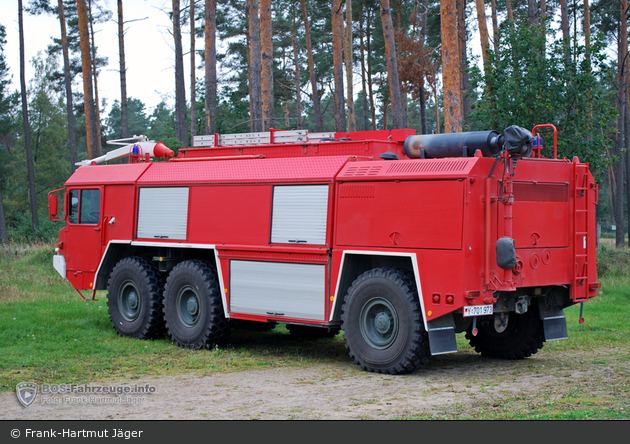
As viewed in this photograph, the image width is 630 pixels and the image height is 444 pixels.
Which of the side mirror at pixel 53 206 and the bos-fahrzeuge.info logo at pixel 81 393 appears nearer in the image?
the bos-fahrzeuge.info logo at pixel 81 393

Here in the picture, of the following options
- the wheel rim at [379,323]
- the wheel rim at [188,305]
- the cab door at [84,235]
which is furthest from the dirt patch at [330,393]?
the cab door at [84,235]

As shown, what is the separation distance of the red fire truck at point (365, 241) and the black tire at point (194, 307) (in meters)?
0.03

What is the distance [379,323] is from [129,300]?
5440 millimetres

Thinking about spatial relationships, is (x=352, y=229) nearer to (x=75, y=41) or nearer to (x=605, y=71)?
(x=605, y=71)

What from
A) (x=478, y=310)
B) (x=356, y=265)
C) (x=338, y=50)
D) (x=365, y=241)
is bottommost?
(x=478, y=310)

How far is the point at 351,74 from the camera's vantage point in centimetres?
3328

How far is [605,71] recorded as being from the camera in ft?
55.9

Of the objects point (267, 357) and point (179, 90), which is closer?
point (267, 357)

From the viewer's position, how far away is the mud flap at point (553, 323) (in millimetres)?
9938

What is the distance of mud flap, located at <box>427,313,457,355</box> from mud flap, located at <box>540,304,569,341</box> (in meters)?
1.98

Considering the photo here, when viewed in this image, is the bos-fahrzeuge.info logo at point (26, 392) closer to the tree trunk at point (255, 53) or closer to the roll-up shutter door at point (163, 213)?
the roll-up shutter door at point (163, 213)

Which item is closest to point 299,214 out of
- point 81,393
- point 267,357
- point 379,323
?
point 379,323

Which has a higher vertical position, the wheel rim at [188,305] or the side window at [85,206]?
the side window at [85,206]

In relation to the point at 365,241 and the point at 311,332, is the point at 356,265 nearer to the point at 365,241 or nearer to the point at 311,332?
the point at 365,241
